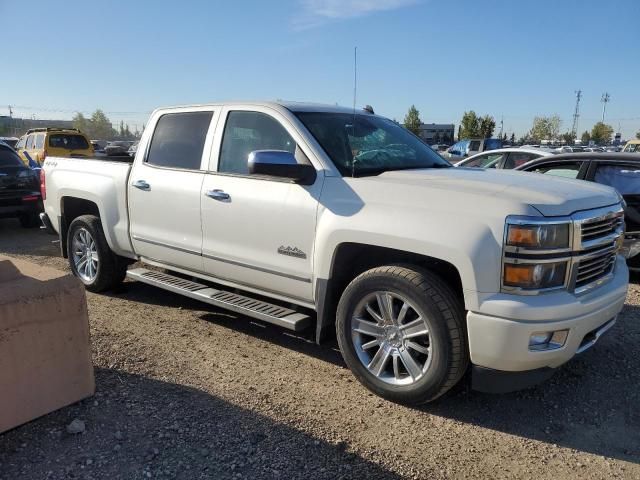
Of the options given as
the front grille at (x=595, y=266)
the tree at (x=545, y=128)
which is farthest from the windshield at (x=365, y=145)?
the tree at (x=545, y=128)

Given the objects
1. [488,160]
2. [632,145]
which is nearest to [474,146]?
[632,145]

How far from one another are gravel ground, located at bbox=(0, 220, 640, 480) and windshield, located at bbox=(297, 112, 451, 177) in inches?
60.6

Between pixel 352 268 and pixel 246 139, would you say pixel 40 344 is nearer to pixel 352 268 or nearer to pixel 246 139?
pixel 352 268

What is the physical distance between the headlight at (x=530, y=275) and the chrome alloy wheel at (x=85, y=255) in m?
4.29

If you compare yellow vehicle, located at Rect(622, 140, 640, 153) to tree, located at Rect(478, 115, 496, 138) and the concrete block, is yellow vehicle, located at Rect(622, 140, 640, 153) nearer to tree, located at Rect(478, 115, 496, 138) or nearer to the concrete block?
the concrete block

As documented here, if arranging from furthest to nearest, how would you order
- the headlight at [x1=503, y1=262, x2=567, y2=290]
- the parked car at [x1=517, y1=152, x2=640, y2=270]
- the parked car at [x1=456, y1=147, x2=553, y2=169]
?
the parked car at [x1=456, y1=147, x2=553, y2=169] < the parked car at [x1=517, y1=152, x2=640, y2=270] < the headlight at [x1=503, y1=262, x2=567, y2=290]

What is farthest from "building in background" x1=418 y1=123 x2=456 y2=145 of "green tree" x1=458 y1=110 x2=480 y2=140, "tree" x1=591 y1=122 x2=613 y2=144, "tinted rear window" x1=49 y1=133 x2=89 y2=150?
"tinted rear window" x1=49 y1=133 x2=89 y2=150

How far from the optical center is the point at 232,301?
170 inches

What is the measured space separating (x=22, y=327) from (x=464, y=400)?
278 cm

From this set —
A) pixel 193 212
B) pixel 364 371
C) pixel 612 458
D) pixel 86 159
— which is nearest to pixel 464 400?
pixel 364 371

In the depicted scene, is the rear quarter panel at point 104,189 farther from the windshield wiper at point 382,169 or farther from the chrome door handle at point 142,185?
the windshield wiper at point 382,169

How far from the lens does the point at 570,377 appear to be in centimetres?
394

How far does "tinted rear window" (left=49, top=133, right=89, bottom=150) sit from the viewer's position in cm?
1769

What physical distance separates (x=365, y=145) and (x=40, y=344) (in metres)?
2.63
